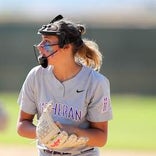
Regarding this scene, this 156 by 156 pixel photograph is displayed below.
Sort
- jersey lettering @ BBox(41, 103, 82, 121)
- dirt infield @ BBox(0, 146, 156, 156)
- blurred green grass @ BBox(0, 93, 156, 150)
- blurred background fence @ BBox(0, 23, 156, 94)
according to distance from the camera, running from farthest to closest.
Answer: blurred background fence @ BBox(0, 23, 156, 94) → blurred green grass @ BBox(0, 93, 156, 150) → dirt infield @ BBox(0, 146, 156, 156) → jersey lettering @ BBox(41, 103, 82, 121)

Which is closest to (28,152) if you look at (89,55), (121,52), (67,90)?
(89,55)

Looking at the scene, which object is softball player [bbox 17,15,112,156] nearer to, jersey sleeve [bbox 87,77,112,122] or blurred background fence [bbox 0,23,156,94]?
jersey sleeve [bbox 87,77,112,122]

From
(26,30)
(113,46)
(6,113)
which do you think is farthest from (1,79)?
(6,113)

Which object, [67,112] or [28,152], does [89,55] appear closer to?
[67,112]

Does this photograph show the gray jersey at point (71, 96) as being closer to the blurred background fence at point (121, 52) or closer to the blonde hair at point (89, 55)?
the blonde hair at point (89, 55)

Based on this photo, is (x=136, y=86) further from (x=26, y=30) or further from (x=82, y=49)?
(x=82, y=49)

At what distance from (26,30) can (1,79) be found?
8.30 ft

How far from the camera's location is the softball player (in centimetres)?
520

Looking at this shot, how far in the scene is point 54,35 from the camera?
17.1 feet

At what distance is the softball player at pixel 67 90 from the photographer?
5.20 m

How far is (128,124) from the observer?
61.9 ft

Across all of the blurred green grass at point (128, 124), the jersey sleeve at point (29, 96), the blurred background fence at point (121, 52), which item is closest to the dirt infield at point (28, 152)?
the blurred green grass at point (128, 124)

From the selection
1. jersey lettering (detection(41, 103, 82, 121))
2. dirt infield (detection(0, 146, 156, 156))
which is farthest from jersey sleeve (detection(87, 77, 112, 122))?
dirt infield (detection(0, 146, 156, 156))

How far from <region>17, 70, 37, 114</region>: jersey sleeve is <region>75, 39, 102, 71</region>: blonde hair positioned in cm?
40
